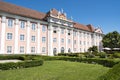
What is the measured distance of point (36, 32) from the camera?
3866cm

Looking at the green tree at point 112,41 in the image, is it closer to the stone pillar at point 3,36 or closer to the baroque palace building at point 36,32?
the baroque palace building at point 36,32

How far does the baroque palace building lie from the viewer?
106 ft

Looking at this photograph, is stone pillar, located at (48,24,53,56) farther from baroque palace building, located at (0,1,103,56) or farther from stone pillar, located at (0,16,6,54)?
stone pillar, located at (0,16,6,54)

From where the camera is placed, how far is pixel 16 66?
648 inches

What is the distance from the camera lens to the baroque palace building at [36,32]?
32.3 m

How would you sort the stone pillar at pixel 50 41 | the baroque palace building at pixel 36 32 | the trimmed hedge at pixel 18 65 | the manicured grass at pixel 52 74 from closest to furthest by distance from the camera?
the manicured grass at pixel 52 74 < the trimmed hedge at pixel 18 65 < the baroque palace building at pixel 36 32 < the stone pillar at pixel 50 41

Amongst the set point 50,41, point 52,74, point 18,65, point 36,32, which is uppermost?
point 36,32

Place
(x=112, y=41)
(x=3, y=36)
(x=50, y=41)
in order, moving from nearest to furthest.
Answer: (x=3, y=36) → (x=50, y=41) → (x=112, y=41)

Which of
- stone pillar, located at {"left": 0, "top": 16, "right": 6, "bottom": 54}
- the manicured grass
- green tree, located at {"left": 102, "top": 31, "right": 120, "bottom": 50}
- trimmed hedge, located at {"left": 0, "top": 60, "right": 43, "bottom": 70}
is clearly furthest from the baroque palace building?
the manicured grass

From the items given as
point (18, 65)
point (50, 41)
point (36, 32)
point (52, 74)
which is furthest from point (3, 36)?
point (52, 74)

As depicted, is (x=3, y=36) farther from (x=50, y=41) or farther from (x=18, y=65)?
(x=18, y=65)

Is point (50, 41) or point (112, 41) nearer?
point (50, 41)

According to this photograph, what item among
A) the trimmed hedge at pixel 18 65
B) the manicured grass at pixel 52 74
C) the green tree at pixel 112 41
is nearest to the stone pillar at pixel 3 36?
the trimmed hedge at pixel 18 65

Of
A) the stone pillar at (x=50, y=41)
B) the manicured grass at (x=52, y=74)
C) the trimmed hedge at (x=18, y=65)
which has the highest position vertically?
the stone pillar at (x=50, y=41)
